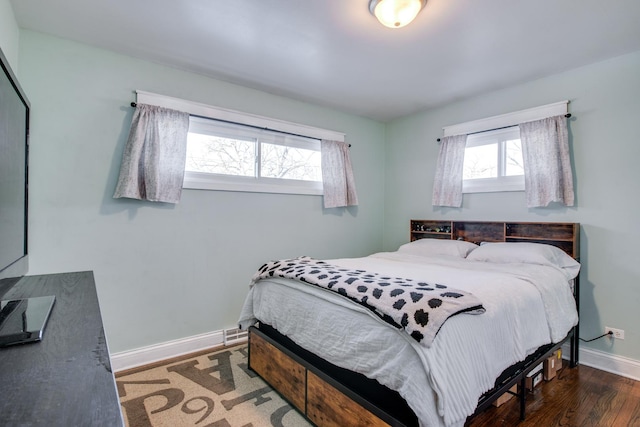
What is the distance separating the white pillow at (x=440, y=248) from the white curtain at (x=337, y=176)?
3.01 ft

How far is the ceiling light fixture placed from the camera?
5.97 feet

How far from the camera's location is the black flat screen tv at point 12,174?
104 cm

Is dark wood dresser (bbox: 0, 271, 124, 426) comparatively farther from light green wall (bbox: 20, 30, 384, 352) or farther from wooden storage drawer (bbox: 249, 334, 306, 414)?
→ light green wall (bbox: 20, 30, 384, 352)

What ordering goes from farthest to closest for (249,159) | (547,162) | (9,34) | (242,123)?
(249,159) < (242,123) < (547,162) < (9,34)

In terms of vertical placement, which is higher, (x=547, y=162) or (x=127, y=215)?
(x=547, y=162)

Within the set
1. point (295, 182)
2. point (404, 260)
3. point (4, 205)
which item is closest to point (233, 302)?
point (295, 182)

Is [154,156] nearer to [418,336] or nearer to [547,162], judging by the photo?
[418,336]

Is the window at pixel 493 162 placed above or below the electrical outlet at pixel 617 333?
above

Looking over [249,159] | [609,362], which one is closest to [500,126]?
[609,362]

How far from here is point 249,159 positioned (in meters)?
3.25

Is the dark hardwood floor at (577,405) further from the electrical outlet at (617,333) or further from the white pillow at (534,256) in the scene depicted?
the white pillow at (534,256)

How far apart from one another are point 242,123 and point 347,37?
1331 millimetres

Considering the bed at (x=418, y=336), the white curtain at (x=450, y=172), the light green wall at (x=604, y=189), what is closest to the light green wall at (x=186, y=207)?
the light green wall at (x=604, y=189)

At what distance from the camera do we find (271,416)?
Result: 191 centimetres
